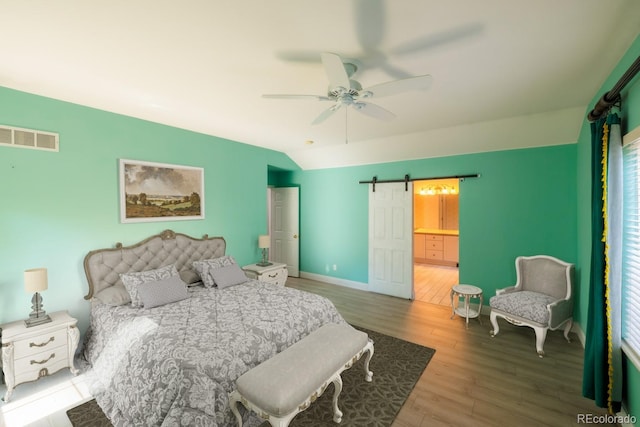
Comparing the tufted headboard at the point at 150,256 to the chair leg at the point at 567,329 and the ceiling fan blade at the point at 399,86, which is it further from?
the chair leg at the point at 567,329

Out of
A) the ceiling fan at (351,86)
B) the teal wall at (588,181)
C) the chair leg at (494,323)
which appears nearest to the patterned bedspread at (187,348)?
the ceiling fan at (351,86)

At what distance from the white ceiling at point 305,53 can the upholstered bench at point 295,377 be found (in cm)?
226

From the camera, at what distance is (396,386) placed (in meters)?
2.55

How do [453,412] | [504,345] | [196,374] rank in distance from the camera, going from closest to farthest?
[196,374], [453,412], [504,345]

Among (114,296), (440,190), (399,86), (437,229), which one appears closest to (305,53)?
(399,86)

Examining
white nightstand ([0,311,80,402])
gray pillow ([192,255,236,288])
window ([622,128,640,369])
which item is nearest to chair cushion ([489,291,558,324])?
window ([622,128,640,369])

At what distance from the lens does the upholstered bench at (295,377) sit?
1.71 metres

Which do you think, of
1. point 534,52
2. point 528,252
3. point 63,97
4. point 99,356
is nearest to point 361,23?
point 534,52

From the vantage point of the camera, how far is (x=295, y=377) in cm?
185

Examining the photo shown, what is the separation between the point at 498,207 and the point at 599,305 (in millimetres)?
2300

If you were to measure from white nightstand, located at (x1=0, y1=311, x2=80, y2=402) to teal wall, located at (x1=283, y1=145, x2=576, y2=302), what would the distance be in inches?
173

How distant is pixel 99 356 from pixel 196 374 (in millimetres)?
1539

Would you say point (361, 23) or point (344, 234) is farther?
point (344, 234)

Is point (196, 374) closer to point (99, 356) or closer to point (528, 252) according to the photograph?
point (99, 356)
